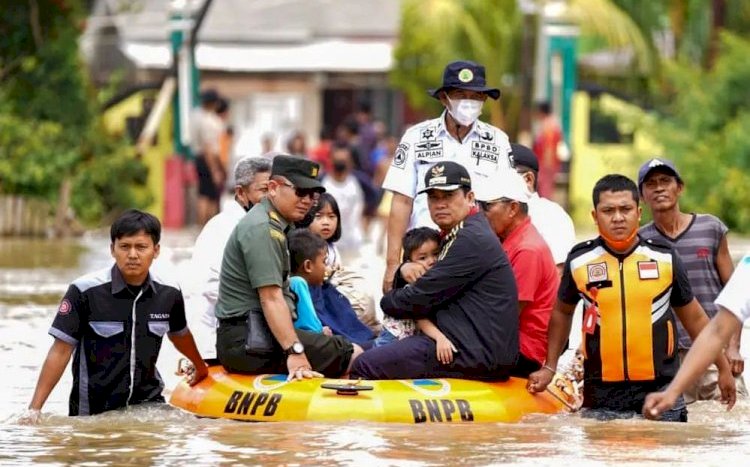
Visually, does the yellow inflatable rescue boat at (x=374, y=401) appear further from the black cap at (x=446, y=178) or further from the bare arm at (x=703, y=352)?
the bare arm at (x=703, y=352)

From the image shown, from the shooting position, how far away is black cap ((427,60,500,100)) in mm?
12391

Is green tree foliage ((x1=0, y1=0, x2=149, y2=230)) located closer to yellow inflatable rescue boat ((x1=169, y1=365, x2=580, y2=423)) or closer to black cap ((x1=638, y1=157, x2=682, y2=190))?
yellow inflatable rescue boat ((x1=169, y1=365, x2=580, y2=423))

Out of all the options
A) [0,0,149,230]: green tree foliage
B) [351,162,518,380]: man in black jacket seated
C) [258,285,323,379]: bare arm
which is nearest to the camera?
→ [351,162,518,380]: man in black jacket seated

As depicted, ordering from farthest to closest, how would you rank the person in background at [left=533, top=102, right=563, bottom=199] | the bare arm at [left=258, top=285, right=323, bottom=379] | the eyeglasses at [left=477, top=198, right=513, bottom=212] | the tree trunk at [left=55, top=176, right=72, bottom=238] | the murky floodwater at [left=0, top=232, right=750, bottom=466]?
1. the person in background at [left=533, top=102, right=563, bottom=199]
2. the tree trunk at [left=55, top=176, right=72, bottom=238]
3. the eyeglasses at [left=477, top=198, right=513, bottom=212]
4. the bare arm at [left=258, top=285, right=323, bottom=379]
5. the murky floodwater at [left=0, top=232, right=750, bottom=466]

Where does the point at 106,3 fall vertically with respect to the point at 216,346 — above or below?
above

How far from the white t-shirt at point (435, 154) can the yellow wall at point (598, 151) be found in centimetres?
1949

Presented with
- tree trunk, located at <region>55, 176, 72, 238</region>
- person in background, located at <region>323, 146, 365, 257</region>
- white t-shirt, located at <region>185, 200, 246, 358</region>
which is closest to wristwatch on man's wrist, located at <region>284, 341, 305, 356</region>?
white t-shirt, located at <region>185, 200, 246, 358</region>

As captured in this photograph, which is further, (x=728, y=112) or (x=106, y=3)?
(x=106, y=3)

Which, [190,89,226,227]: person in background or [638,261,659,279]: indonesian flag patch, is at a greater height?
[190,89,226,227]: person in background

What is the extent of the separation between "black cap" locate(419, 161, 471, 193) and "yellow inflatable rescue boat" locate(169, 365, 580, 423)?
1.04 m

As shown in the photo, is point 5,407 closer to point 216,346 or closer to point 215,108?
point 216,346

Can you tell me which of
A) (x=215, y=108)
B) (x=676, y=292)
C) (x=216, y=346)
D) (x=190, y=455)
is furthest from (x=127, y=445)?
(x=215, y=108)

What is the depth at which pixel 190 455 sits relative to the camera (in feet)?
32.6

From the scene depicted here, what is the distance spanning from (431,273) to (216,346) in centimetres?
135
